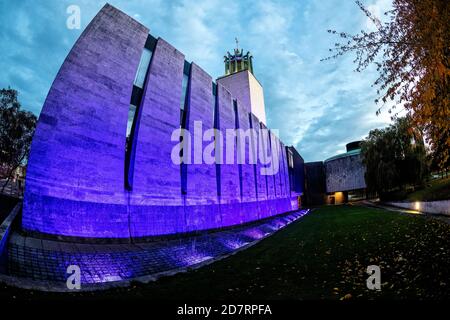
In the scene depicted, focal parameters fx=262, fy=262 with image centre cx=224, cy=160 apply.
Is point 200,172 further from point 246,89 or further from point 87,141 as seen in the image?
point 246,89

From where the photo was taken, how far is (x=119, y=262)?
912 centimetres

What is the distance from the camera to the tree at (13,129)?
64.0 feet

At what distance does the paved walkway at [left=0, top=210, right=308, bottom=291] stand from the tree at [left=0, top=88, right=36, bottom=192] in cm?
1464

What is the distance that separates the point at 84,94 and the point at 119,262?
290 inches

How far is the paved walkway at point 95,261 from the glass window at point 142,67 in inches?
348

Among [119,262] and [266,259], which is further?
[266,259]

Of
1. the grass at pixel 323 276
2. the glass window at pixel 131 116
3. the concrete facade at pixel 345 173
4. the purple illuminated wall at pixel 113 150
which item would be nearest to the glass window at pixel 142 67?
the purple illuminated wall at pixel 113 150

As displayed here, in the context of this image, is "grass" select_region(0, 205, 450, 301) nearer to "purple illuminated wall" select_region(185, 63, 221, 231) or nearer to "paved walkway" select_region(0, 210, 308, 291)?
"paved walkway" select_region(0, 210, 308, 291)

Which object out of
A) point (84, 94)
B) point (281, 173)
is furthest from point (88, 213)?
point (281, 173)

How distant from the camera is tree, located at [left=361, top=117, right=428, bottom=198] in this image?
28.9 m

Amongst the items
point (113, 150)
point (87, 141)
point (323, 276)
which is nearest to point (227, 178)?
point (113, 150)

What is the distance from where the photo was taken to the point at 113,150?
40.8 ft

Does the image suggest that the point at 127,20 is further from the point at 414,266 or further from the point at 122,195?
the point at 414,266

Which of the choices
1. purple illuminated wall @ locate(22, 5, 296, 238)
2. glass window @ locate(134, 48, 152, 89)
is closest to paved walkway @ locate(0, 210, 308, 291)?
purple illuminated wall @ locate(22, 5, 296, 238)
